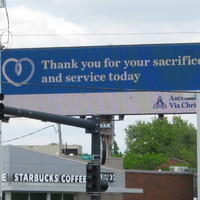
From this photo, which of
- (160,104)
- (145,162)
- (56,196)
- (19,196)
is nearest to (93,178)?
(19,196)

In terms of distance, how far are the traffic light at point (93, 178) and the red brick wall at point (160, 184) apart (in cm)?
2287

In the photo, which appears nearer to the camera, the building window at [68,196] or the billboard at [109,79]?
the billboard at [109,79]

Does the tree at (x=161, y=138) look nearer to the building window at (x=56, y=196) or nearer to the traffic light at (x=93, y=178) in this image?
the building window at (x=56, y=196)

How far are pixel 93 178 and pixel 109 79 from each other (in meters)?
17.7

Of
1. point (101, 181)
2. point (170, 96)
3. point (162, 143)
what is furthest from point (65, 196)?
point (162, 143)

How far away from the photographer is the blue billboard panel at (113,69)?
45.4 metres

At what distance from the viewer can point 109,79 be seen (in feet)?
149

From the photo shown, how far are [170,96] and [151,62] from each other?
80.9 inches

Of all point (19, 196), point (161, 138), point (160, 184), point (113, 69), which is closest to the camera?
point (19, 196)

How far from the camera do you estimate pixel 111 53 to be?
45.9m

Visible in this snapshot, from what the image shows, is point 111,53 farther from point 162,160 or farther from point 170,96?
point 162,160

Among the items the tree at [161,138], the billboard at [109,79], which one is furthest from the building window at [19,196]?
the tree at [161,138]

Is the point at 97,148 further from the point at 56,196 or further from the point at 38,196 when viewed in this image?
the point at 56,196

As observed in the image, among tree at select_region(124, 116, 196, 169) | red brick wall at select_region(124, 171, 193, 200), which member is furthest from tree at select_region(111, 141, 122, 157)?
red brick wall at select_region(124, 171, 193, 200)
